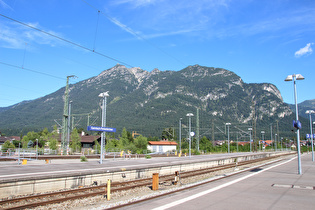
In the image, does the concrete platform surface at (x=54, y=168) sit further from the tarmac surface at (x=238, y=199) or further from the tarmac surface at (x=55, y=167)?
the tarmac surface at (x=238, y=199)

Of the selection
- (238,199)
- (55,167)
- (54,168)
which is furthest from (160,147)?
(238,199)

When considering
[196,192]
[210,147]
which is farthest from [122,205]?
[210,147]

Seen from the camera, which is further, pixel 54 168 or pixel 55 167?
pixel 55 167

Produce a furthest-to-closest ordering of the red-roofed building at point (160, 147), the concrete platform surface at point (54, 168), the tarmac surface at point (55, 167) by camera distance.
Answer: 1. the red-roofed building at point (160, 147)
2. the tarmac surface at point (55, 167)
3. the concrete platform surface at point (54, 168)

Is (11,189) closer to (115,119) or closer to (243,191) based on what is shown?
(243,191)

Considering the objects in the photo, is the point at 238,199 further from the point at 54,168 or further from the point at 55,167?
the point at 55,167

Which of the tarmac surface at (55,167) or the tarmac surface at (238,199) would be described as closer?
the tarmac surface at (238,199)

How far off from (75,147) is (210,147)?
3860 cm

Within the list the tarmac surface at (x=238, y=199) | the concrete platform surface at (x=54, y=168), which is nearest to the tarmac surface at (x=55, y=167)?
the concrete platform surface at (x=54, y=168)

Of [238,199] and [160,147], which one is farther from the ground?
[238,199]

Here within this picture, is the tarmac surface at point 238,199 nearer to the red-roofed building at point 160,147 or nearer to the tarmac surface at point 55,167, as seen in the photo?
the tarmac surface at point 55,167

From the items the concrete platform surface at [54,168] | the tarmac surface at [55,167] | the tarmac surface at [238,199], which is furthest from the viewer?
the tarmac surface at [55,167]

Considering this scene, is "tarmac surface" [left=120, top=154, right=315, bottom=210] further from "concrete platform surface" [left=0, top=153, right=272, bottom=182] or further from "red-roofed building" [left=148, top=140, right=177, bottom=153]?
"red-roofed building" [left=148, top=140, right=177, bottom=153]

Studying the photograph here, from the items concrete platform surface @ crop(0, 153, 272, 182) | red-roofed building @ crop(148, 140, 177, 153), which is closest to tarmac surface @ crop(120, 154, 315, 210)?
concrete platform surface @ crop(0, 153, 272, 182)
